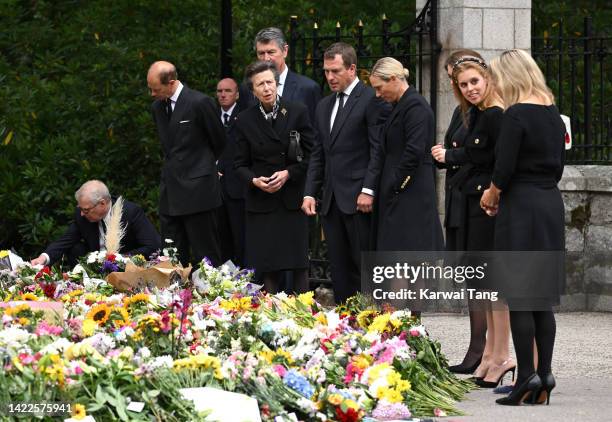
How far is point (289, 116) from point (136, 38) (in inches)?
188

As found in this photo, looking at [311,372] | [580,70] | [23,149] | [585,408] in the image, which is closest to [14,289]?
[311,372]

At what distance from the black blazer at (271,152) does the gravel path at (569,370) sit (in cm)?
142

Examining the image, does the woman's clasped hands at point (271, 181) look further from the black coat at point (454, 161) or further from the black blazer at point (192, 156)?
the black coat at point (454, 161)

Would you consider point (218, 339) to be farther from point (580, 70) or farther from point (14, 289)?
point (580, 70)

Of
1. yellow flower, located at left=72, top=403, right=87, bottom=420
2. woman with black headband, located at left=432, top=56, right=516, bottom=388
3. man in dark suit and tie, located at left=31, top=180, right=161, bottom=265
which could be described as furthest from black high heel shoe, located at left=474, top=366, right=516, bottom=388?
yellow flower, located at left=72, top=403, right=87, bottom=420

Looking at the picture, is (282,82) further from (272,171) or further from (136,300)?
(136,300)

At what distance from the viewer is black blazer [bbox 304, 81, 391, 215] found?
10078 mm

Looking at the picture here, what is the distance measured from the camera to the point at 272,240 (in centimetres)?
1094

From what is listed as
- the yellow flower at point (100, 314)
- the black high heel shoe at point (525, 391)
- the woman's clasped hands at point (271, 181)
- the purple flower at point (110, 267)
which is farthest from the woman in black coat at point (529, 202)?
the woman's clasped hands at point (271, 181)

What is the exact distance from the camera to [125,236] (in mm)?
10836

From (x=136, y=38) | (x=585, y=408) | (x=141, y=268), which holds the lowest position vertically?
(x=585, y=408)

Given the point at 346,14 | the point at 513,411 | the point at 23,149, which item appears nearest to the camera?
the point at 513,411

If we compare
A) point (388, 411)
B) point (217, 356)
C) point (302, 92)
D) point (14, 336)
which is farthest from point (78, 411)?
point (302, 92)

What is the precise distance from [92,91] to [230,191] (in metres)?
3.81
